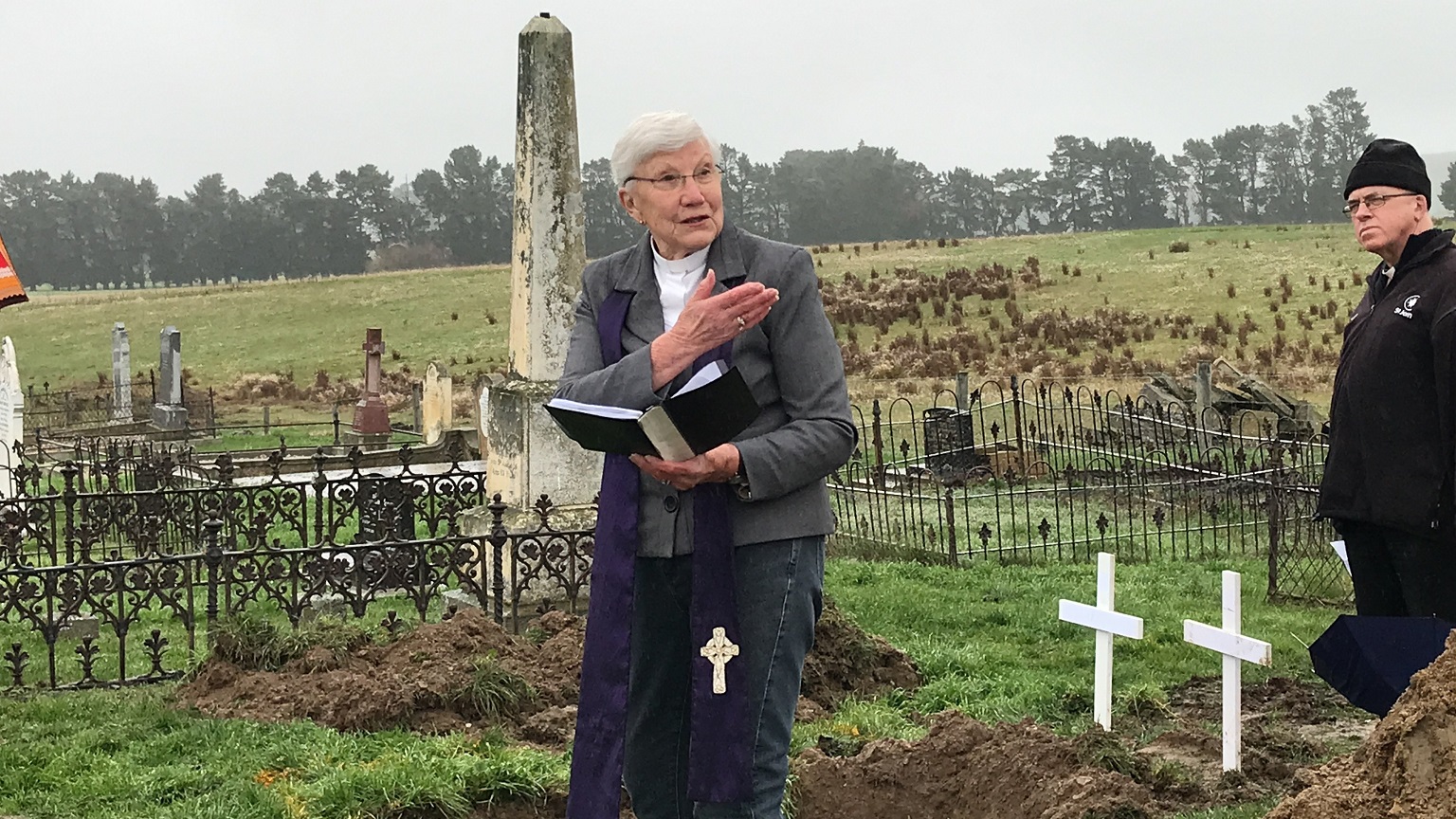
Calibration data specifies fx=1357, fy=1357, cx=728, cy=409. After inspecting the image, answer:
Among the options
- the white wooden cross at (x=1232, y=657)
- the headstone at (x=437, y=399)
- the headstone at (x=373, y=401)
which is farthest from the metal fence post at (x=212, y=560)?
the headstone at (x=373, y=401)

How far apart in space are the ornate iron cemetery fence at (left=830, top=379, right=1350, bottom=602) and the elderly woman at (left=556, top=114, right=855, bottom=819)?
6.66 metres

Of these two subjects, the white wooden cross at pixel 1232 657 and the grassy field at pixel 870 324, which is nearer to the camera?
the white wooden cross at pixel 1232 657

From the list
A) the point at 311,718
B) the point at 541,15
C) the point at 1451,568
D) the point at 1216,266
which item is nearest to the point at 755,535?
the point at 1451,568

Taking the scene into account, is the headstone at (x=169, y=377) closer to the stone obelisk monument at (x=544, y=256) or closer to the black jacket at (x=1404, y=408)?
the stone obelisk monument at (x=544, y=256)

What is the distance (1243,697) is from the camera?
6.25m

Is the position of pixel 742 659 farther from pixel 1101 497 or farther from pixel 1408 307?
pixel 1101 497

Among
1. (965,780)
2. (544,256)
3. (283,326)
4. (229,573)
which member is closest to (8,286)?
(229,573)

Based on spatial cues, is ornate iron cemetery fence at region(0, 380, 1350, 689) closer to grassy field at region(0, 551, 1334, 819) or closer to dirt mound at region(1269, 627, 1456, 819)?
grassy field at region(0, 551, 1334, 819)

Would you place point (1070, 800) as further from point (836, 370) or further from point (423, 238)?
point (423, 238)

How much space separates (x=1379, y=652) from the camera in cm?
374

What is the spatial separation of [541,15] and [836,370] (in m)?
6.59

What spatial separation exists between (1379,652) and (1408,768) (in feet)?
4.42

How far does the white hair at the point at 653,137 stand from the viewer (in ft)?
9.60

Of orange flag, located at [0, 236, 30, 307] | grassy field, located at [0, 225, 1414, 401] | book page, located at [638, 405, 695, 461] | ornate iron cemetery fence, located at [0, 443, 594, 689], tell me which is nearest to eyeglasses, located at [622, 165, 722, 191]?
book page, located at [638, 405, 695, 461]
